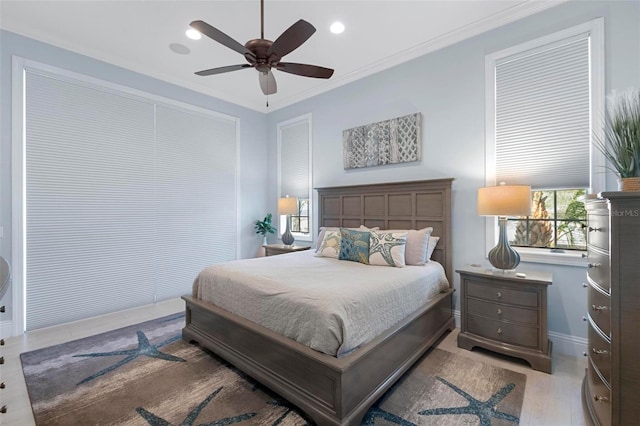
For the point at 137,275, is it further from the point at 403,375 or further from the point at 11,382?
the point at 403,375

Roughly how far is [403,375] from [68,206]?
156 inches

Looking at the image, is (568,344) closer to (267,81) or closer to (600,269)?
(600,269)

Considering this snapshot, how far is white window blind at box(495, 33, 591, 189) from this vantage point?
257cm

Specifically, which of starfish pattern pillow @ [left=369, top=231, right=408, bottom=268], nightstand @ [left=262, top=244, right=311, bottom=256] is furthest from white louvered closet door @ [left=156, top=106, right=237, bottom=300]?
starfish pattern pillow @ [left=369, top=231, right=408, bottom=268]

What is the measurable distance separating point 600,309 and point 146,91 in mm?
5087

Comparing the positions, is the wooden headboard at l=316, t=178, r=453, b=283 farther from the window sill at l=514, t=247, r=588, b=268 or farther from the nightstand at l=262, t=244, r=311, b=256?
the window sill at l=514, t=247, r=588, b=268

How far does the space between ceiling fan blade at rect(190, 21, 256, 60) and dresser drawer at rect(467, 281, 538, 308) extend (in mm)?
2739

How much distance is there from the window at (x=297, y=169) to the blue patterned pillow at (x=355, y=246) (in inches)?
64.2

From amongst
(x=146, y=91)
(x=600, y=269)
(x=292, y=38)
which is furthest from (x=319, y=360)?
(x=146, y=91)

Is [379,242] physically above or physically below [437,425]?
above

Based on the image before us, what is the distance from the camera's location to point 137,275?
3945 millimetres

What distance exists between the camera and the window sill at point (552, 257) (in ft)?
8.50

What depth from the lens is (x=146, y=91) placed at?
13.2ft

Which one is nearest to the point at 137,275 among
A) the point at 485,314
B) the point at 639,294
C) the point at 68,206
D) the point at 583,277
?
the point at 68,206
